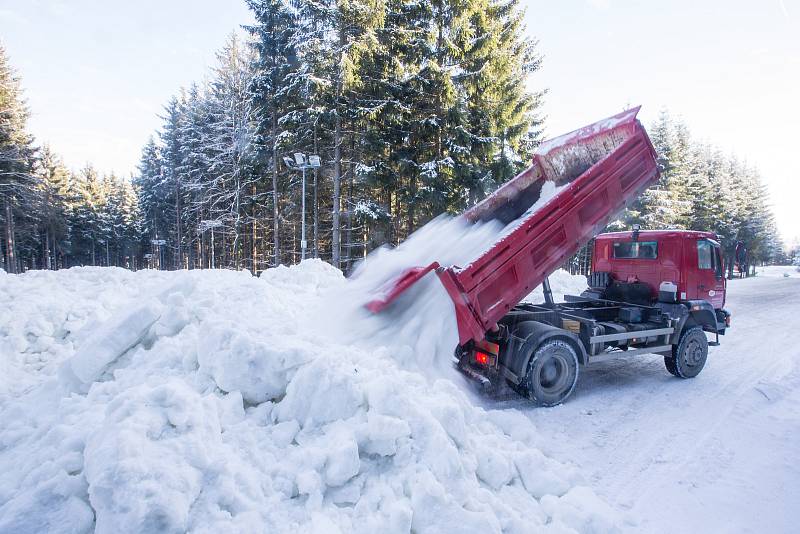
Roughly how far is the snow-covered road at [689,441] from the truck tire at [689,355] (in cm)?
22

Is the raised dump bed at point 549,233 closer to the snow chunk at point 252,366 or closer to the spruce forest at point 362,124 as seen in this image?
the snow chunk at point 252,366

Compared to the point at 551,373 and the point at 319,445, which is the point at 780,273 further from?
the point at 319,445

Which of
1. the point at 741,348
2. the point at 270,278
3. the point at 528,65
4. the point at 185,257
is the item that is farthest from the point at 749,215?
the point at 185,257

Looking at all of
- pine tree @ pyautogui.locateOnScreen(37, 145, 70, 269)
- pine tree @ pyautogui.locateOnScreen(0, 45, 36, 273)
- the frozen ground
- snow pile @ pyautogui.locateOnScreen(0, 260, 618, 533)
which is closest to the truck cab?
the frozen ground

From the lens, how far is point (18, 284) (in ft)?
25.3

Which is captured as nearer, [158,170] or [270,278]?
[270,278]

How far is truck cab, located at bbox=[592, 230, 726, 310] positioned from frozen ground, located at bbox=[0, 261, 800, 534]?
2.12 metres

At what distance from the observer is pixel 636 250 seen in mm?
7367

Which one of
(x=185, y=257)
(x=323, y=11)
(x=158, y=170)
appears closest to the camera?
(x=323, y=11)

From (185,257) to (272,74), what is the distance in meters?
28.5

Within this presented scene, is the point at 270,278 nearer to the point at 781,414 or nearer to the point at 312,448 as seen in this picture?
the point at 312,448

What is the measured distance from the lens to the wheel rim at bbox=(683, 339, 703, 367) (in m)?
6.87

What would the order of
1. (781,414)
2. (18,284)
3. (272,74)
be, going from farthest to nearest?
(272,74), (18,284), (781,414)

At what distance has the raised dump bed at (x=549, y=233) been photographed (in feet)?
15.6
